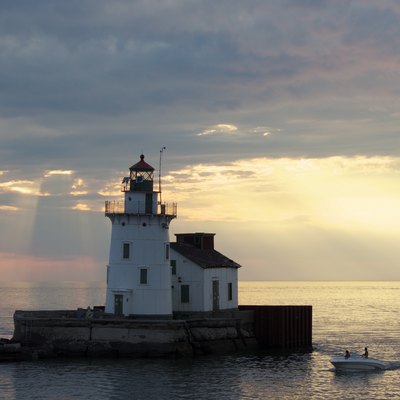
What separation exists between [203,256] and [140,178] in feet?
32.3

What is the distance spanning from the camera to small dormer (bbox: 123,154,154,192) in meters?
65.7

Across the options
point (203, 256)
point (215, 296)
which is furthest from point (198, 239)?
point (215, 296)

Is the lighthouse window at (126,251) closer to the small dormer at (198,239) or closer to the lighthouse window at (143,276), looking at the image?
the lighthouse window at (143,276)

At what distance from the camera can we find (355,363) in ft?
189

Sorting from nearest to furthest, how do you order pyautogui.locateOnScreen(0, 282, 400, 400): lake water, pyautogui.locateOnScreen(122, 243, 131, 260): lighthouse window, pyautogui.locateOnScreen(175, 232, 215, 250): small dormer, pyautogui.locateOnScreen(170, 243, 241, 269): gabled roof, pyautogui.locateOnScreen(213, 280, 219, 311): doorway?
pyautogui.locateOnScreen(0, 282, 400, 400): lake water, pyautogui.locateOnScreen(122, 243, 131, 260): lighthouse window, pyautogui.locateOnScreen(170, 243, 241, 269): gabled roof, pyautogui.locateOnScreen(213, 280, 219, 311): doorway, pyautogui.locateOnScreen(175, 232, 215, 250): small dormer

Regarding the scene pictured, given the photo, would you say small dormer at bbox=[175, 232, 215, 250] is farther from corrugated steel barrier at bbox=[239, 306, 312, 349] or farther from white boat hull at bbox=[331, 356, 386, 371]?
white boat hull at bbox=[331, 356, 386, 371]

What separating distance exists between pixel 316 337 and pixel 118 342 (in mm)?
32654

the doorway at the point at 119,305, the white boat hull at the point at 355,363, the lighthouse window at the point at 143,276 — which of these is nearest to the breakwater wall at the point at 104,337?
the doorway at the point at 119,305

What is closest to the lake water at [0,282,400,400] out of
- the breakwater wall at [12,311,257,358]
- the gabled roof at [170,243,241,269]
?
the breakwater wall at [12,311,257,358]

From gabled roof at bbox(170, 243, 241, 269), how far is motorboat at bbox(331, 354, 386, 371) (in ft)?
49.4

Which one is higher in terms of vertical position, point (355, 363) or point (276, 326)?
point (276, 326)

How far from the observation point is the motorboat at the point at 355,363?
189ft

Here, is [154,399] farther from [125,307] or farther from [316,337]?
[316,337]

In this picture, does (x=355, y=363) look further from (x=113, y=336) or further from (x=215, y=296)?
(x=113, y=336)
